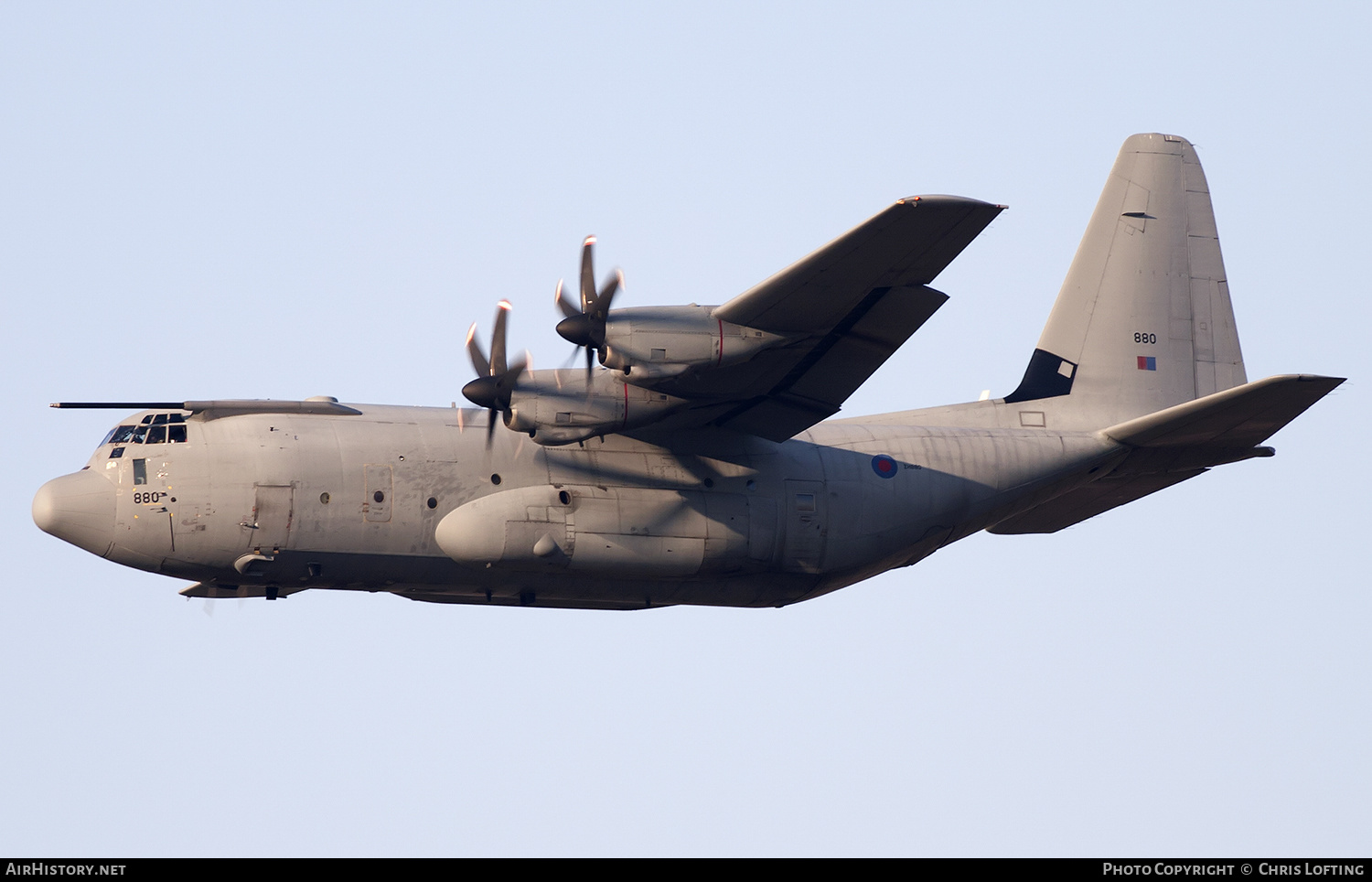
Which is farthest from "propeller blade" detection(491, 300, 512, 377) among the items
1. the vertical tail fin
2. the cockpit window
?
the vertical tail fin

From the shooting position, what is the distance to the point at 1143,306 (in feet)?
89.6

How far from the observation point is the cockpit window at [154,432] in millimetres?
22172

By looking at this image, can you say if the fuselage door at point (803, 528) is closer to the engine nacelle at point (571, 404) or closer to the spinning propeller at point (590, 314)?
the engine nacelle at point (571, 404)

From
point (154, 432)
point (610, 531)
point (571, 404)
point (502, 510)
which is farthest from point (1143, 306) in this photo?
point (154, 432)

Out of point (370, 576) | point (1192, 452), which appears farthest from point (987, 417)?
point (370, 576)

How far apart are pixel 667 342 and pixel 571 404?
1.57m

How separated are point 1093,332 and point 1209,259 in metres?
2.43

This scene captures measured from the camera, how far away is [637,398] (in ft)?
70.4

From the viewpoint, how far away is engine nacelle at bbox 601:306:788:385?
20469mm

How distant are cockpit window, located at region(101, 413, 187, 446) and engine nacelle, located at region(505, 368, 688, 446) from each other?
4445 mm

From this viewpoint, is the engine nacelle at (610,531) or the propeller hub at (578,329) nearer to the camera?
the propeller hub at (578,329)

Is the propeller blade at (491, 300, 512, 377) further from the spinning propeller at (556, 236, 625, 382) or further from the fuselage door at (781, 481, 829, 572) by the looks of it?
the fuselage door at (781, 481, 829, 572)

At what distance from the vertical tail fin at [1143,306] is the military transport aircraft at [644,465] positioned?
1561 millimetres

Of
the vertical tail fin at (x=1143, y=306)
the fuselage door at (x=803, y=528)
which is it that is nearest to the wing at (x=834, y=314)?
the fuselage door at (x=803, y=528)
